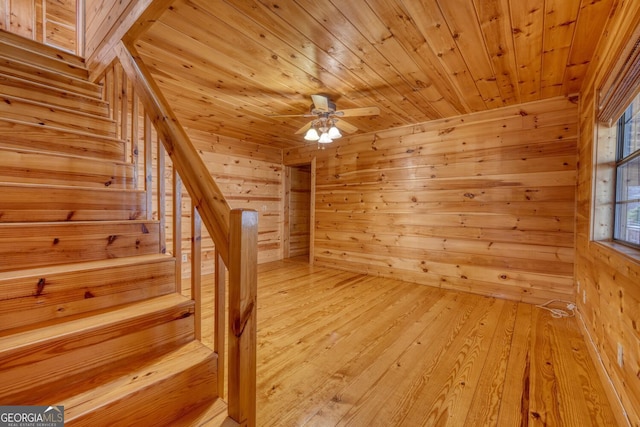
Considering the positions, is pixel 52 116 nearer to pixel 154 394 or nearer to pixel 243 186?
pixel 154 394

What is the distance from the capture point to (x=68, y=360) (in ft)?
3.34

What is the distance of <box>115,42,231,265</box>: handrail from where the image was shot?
102 cm

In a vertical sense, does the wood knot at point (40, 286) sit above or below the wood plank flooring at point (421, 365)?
above

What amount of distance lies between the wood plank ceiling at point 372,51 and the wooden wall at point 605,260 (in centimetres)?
22

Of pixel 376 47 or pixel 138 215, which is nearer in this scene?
pixel 138 215

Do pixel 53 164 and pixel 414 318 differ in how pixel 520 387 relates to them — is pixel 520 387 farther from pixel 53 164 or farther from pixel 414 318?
pixel 53 164

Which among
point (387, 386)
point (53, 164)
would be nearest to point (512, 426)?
point (387, 386)

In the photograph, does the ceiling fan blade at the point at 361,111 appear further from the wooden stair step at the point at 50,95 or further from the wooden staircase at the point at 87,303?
the wooden stair step at the point at 50,95

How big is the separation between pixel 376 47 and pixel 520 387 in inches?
97.7

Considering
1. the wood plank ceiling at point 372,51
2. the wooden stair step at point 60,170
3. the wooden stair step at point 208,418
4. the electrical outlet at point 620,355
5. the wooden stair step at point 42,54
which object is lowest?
the wooden stair step at point 208,418

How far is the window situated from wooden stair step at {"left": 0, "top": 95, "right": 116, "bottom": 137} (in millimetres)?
3865

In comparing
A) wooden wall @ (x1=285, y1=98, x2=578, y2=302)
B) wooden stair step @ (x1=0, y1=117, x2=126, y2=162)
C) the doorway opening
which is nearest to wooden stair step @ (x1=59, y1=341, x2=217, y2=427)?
wooden stair step @ (x1=0, y1=117, x2=126, y2=162)

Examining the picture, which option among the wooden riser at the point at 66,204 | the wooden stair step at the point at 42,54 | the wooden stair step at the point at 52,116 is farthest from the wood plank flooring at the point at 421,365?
the wooden stair step at the point at 42,54

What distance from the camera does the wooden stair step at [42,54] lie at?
2.42 meters
